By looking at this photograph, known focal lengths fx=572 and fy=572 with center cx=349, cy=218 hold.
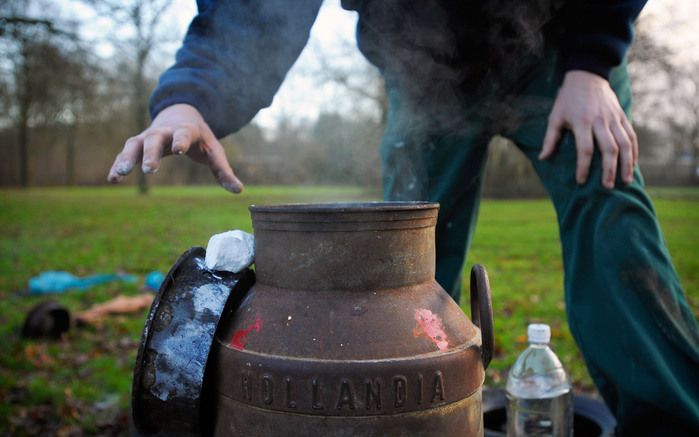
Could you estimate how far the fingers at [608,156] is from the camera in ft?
6.61

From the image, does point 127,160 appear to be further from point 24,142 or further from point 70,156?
point 70,156

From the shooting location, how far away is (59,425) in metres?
3.38

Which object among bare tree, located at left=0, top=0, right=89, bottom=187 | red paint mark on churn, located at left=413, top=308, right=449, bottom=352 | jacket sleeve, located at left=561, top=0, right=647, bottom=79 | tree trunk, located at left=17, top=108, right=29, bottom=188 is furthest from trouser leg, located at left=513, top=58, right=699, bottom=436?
tree trunk, located at left=17, top=108, right=29, bottom=188

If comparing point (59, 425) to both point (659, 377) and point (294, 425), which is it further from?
point (659, 377)

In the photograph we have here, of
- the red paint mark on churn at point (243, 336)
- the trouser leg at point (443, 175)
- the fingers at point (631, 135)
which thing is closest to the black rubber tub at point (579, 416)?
the trouser leg at point (443, 175)

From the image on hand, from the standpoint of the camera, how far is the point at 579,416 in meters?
2.65

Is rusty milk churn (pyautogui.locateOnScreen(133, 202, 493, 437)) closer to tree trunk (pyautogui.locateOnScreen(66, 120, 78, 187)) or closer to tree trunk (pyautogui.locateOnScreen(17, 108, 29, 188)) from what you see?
tree trunk (pyautogui.locateOnScreen(17, 108, 29, 188))

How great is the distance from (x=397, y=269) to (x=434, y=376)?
32 cm

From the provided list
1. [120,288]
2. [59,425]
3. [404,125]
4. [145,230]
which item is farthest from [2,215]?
[404,125]

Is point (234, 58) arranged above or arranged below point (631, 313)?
above

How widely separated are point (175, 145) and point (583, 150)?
4.70 ft

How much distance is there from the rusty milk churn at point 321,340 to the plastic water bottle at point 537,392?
41.1 inches

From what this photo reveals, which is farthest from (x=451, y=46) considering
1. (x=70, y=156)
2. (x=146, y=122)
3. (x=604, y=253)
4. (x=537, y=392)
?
(x=70, y=156)

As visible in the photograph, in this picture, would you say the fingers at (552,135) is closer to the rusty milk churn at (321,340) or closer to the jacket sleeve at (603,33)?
the jacket sleeve at (603,33)
